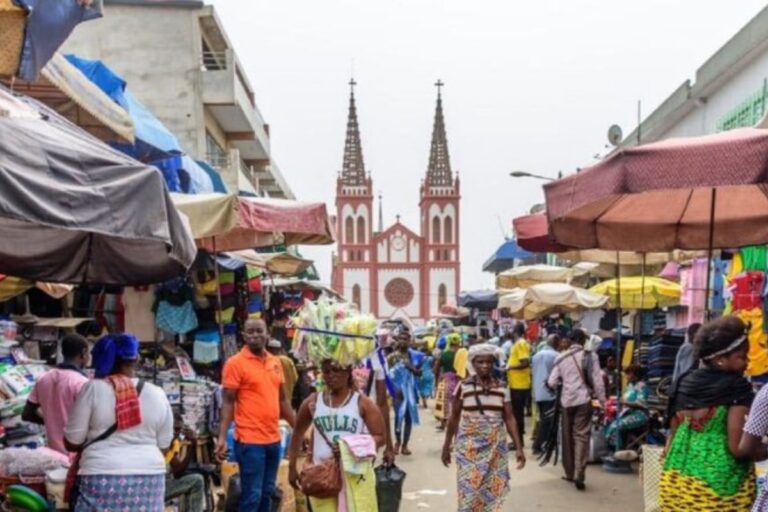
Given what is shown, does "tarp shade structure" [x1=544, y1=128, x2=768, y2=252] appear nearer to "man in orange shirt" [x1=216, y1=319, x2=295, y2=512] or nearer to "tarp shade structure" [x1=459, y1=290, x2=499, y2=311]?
"man in orange shirt" [x1=216, y1=319, x2=295, y2=512]

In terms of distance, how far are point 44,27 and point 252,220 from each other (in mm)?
3774

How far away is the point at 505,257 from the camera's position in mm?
37094

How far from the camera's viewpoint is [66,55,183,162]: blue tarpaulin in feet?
29.2

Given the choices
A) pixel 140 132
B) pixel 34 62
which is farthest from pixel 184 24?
pixel 34 62

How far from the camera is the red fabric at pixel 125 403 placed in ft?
14.8

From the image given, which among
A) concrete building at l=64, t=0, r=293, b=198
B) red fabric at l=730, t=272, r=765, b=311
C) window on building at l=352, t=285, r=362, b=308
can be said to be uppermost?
concrete building at l=64, t=0, r=293, b=198

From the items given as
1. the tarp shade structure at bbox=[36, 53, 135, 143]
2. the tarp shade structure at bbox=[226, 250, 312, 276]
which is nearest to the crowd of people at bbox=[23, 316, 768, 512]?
the tarp shade structure at bbox=[36, 53, 135, 143]

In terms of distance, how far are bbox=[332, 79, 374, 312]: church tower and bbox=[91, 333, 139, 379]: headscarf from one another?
281 feet

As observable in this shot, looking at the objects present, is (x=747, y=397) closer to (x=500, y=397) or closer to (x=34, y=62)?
(x=500, y=397)

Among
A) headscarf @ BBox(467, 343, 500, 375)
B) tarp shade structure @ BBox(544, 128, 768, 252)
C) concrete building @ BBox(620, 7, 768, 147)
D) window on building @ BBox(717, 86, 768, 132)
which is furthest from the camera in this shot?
concrete building @ BBox(620, 7, 768, 147)

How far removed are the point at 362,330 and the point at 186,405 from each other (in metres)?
3.25

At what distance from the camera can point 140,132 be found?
906 centimetres

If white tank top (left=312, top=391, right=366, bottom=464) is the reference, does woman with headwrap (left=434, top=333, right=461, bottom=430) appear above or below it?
below

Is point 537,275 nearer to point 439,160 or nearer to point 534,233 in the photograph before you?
point 534,233
